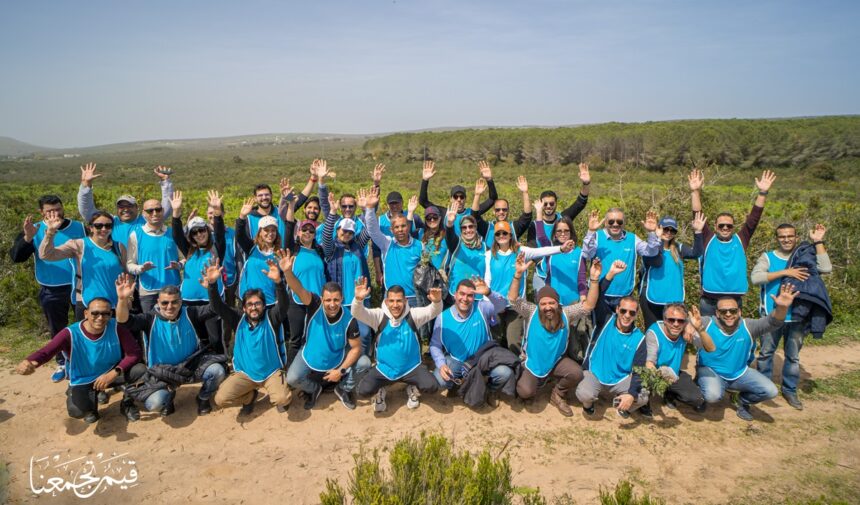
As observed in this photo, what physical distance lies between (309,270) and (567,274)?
3298mm

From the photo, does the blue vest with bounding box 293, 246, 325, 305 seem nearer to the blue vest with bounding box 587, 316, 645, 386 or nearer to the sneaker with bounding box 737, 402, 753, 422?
the blue vest with bounding box 587, 316, 645, 386

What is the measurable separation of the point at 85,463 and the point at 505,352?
4.43 m

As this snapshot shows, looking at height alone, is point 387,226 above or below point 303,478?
above

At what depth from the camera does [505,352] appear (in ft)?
18.0

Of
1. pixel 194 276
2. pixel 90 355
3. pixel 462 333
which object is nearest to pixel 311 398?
pixel 462 333

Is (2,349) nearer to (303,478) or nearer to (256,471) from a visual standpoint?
(256,471)

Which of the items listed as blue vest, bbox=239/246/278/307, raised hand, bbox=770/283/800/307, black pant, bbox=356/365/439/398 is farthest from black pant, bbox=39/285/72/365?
raised hand, bbox=770/283/800/307

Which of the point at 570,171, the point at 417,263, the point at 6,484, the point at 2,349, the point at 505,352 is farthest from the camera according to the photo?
the point at 570,171

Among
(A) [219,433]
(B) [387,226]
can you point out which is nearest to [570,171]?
(B) [387,226]

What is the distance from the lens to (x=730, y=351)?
16.9ft

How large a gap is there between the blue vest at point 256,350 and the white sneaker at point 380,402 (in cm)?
126

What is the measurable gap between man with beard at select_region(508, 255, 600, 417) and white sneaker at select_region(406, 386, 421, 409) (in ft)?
3.91

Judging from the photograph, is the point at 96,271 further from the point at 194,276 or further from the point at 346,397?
the point at 346,397

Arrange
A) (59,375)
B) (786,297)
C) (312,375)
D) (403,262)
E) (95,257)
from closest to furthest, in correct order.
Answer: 1. (786,297)
2. (312,375)
3. (95,257)
4. (59,375)
5. (403,262)
